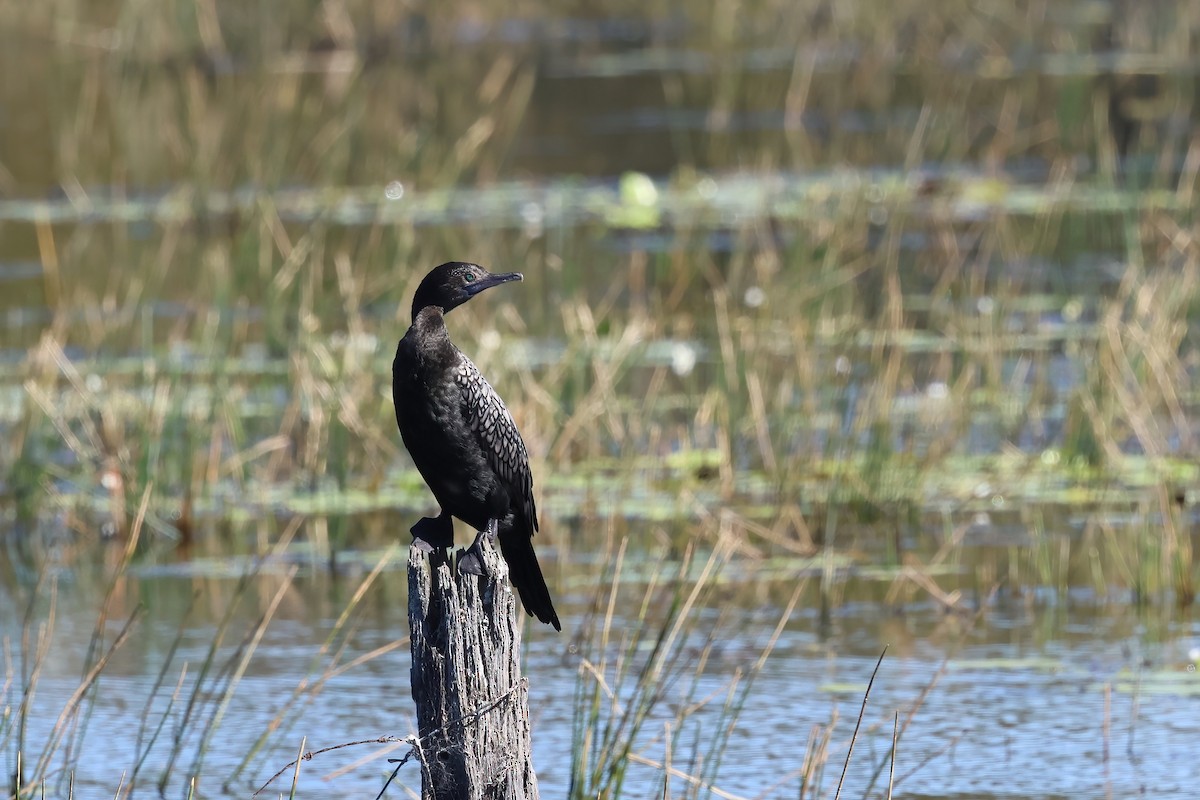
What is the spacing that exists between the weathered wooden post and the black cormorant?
33cm

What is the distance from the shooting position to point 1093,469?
24.9 ft

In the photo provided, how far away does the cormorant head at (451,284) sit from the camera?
445 centimetres

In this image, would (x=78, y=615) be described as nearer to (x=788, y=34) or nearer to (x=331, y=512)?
(x=331, y=512)

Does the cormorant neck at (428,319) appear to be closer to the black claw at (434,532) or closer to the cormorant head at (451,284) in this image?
the cormorant head at (451,284)

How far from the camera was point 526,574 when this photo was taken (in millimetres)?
4539

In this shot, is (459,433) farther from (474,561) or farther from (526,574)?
(474,561)

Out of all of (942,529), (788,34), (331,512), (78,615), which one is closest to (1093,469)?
(942,529)

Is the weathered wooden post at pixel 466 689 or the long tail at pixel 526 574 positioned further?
the long tail at pixel 526 574

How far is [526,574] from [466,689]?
2.03ft

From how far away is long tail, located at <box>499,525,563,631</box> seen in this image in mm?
4500

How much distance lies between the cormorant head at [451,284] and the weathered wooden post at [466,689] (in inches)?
25.8

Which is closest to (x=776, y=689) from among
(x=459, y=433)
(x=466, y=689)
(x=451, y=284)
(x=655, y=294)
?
(x=459, y=433)

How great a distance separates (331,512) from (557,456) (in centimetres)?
81

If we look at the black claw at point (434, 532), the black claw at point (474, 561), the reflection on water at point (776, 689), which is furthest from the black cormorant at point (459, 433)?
the reflection on water at point (776, 689)
